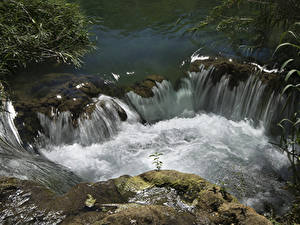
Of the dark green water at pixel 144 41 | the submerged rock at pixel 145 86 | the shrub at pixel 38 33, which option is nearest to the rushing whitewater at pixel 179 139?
the submerged rock at pixel 145 86

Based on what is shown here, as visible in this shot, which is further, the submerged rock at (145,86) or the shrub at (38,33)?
the submerged rock at (145,86)

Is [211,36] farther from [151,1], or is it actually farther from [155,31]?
[151,1]

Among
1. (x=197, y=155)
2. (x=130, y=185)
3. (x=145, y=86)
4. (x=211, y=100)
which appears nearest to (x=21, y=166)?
(x=130, y=185)

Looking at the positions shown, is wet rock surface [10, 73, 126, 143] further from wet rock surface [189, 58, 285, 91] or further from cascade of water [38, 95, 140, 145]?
wet rock surface [189, 58, 285, 91]

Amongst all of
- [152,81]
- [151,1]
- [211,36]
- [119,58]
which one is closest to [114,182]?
[152,81]

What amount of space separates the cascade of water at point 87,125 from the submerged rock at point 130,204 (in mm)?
2566

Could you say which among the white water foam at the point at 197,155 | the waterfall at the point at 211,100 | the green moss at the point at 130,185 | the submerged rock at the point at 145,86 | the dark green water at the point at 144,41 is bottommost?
the white water foam at the point at 197,155

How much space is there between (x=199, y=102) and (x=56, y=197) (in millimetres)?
4826

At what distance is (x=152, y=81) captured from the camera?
6.47 metres

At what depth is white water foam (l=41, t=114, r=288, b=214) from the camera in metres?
4.50

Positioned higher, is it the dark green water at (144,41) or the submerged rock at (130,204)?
the dark green water at (144,41)

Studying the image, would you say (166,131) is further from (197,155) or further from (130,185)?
(130,185)

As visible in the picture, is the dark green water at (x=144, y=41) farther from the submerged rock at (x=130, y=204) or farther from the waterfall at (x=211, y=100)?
the submerged rock at (x=130, y=204)

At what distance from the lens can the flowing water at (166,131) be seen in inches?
171
